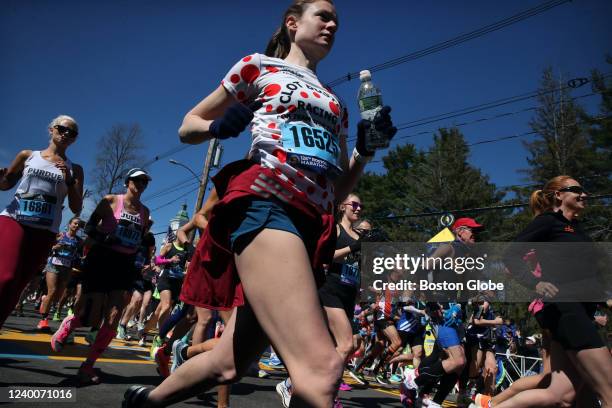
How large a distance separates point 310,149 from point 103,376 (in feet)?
12.9

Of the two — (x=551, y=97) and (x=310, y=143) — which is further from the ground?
(x=551, y=97)

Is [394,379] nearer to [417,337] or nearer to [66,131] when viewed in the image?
[417,337]

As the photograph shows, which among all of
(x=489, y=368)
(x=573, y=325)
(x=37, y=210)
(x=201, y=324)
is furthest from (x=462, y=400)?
(x=37, y=210)

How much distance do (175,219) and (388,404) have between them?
150 ft

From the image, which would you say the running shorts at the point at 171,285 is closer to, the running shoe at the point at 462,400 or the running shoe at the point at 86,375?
the running shoe at the point at 86,375

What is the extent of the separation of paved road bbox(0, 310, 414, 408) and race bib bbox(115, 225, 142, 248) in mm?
1317

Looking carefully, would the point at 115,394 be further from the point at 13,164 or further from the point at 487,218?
the point at 487,218

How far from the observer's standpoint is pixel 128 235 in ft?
15.7

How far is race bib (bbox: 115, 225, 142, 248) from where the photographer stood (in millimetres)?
4715

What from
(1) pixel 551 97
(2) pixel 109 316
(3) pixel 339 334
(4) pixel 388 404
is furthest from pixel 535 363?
(1) pixel 551 97

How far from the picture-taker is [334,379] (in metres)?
1.42

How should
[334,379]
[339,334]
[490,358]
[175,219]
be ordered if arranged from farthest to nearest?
[175,219], [490,358], [339,334], [334,379]

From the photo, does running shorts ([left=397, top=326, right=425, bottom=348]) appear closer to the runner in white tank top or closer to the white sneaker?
the white sneaker

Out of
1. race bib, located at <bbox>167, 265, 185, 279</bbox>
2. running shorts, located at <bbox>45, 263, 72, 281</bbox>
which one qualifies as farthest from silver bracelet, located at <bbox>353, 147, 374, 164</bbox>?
running shorts, located at <bbox>45, 263, 72, 281</bbox>
